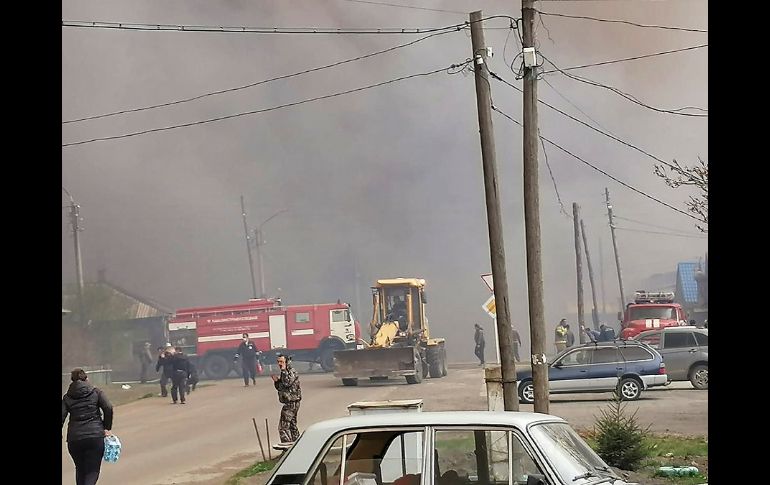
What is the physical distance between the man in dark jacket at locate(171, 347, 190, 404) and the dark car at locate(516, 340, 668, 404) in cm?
Result: 1008

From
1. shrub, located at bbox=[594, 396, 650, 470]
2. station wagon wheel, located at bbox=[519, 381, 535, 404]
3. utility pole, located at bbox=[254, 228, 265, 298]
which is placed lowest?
shrub, located at bbox=[594, 396, 650, 470]

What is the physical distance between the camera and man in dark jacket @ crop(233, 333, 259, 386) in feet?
94.2

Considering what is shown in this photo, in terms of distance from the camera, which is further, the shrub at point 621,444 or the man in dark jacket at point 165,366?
the man in dark jacket at point 165,366

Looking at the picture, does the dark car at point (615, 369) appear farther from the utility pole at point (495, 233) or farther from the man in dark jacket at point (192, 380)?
the man in dark jacket at point (192, 380)

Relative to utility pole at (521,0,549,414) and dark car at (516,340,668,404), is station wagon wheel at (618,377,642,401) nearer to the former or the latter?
dark car at (516,340,668,404)

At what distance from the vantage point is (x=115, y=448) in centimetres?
1214

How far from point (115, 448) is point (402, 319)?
14.8 metres

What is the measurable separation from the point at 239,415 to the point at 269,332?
189 inches

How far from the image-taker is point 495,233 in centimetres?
1293

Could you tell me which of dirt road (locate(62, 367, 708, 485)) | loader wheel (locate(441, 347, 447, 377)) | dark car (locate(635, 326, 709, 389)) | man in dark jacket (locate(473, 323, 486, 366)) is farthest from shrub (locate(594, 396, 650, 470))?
man in dark jacket (locate(473, 323, 486, 366))

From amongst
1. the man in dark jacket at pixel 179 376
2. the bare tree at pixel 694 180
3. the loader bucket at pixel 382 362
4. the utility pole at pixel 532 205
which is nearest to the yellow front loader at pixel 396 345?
the loader bucket at pixel 382 362

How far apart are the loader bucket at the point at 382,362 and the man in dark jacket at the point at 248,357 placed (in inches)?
216

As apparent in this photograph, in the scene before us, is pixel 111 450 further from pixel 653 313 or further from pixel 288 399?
pixel 653 313

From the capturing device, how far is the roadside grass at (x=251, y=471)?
14766mm
